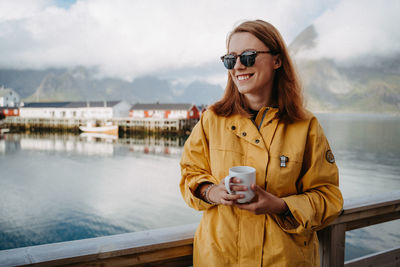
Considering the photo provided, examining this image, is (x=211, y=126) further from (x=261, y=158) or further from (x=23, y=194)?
(x=23, y=194)

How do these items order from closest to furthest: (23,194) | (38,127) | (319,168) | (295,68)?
1. (319,168)
2. (295,68)
3. (23,194)
4. (38,127)

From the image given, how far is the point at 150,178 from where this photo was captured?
67.1ft

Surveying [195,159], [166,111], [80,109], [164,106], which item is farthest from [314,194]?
[80,109]

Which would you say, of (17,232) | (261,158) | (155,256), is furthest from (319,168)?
(17,232)

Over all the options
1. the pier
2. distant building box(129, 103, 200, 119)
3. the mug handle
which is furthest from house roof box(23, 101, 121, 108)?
the mug handle

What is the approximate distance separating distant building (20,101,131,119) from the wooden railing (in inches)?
2515

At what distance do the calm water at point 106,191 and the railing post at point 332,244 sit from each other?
8.76 m

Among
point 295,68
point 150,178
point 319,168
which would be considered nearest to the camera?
point 319,168

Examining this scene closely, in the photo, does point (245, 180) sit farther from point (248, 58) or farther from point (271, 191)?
point (248, 58)

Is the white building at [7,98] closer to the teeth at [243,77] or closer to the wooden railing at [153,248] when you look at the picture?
the wooden railing at [153,248]

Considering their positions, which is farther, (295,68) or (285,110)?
(295,68)

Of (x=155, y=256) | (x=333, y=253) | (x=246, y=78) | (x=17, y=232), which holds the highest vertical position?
(x=246, y=78)

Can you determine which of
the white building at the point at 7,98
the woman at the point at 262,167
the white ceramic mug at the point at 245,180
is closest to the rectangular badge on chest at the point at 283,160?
the woman at the point at 262,167

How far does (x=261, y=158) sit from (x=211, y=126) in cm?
37
